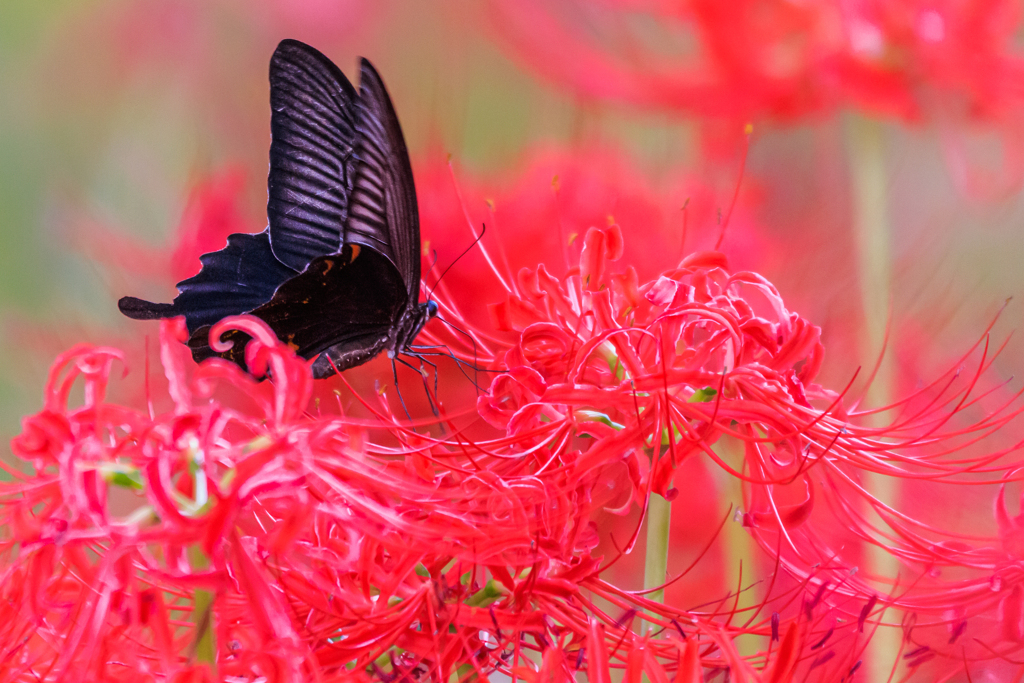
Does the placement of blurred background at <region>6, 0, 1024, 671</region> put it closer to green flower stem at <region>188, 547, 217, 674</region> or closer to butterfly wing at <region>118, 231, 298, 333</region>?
butterfly wing at <region>118, 231, 298, 333</region>

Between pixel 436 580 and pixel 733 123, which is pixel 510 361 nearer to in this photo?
pixel 436 580

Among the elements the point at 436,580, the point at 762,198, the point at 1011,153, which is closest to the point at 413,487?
the point at 436,580

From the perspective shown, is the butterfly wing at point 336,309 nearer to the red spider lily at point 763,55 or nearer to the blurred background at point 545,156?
the blurred background at point 545,156

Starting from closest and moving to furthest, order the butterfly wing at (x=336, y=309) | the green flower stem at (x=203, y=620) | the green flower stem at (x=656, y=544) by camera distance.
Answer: the green flower stem at (x=203, y=620), the green flower stem at (x=656, y=544), the butterfly wing at (x=336, y=309)

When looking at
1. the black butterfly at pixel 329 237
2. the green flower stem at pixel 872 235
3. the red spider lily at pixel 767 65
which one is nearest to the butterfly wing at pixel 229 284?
the black butterfly at pixel 329 237

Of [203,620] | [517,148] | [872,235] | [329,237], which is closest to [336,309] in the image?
[329,237]

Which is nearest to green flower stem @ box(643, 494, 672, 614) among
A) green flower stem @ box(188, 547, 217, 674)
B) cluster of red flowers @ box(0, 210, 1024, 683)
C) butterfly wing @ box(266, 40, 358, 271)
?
cluster of red flowers @ box(0, 210, 1024, 683)
